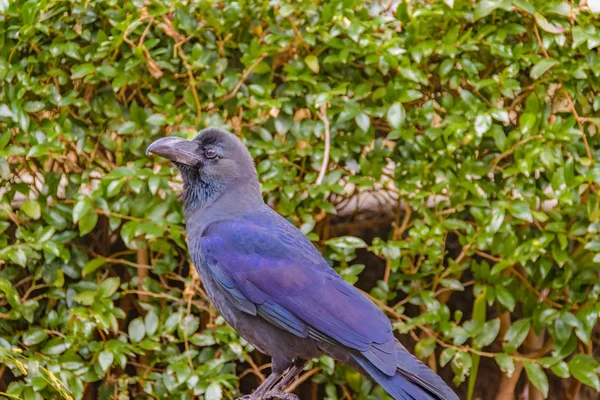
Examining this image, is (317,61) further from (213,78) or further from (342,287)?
(342,287)

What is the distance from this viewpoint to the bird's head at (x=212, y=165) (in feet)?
8.00

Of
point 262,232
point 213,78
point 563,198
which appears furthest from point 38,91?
point 563,198

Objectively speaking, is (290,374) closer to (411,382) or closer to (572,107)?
(411,382)

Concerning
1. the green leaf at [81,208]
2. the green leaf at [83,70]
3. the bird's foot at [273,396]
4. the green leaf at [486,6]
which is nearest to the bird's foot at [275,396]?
the bird's foot at [273,396]

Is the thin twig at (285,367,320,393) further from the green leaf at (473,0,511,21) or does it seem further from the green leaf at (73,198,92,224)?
the green leaf at (473,0,511,21)

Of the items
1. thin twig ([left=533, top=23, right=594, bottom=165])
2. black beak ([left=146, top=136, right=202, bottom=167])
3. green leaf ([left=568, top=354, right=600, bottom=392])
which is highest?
black beak ([left=146, top=136, right=202, bottom=167])

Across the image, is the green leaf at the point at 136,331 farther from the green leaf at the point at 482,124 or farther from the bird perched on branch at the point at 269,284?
the green leaf at the point at 482,124

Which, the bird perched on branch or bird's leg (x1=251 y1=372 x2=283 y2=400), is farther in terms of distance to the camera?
bird's leg (x1=251 y1=372 x2=283 y2=400)

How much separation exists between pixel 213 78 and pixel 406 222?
0.95 meters

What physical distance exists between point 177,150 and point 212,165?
0.12 m

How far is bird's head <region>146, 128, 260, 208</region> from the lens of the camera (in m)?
2.44

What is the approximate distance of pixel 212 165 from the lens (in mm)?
2453

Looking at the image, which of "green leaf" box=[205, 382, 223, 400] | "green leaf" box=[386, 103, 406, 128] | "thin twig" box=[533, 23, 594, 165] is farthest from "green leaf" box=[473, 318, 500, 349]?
"green leaf" box=[205, 382, 223, 400]

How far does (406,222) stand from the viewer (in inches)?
138
